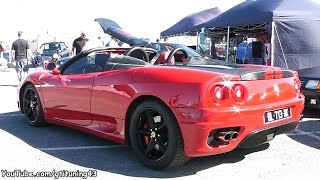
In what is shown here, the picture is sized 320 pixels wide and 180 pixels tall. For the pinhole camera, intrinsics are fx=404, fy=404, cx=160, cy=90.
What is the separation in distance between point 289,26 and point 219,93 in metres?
7.90

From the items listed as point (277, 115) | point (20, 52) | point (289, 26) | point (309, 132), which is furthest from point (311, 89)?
point (20, 52)

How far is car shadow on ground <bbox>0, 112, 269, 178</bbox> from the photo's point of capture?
3.82 meters

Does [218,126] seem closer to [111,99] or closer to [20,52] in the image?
[111,99]

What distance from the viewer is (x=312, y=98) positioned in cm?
622

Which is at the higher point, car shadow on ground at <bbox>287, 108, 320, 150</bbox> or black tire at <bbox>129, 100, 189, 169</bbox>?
black tire at <bbox>129, 100, 189, 169</bbox>

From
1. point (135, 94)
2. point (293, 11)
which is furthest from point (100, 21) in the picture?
point (135, 94)

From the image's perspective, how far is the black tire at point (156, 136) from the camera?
359 cm

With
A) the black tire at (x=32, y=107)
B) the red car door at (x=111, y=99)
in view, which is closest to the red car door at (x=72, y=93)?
the red car door at (x=111, y=99)

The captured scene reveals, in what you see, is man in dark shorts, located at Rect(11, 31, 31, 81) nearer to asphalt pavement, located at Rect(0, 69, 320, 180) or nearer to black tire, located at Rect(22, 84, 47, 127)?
black tire, located at Rect(22, 84, 47, 127)

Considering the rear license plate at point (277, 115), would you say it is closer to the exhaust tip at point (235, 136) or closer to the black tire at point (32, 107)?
the exhaust tip at point (235, 136)

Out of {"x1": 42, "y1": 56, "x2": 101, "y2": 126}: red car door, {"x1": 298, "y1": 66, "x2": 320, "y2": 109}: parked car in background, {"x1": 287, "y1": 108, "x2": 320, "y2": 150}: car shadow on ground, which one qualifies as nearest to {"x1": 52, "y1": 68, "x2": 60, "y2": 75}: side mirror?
{"x1": 42, "y1": 56, "x2": 101, "y2": 126}: red car door

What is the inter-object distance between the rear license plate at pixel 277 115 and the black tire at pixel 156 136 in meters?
0.83

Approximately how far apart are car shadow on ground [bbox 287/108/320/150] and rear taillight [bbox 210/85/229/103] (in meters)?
1.76

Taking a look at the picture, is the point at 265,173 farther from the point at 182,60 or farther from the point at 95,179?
the point at 182,60
